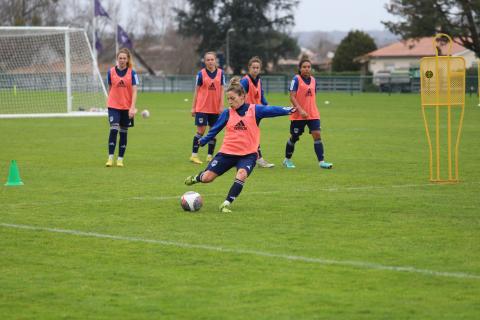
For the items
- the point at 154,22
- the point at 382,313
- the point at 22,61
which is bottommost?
the point at 382,313

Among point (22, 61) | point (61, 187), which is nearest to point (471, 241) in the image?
point (61, 187)

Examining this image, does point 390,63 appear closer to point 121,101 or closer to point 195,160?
point 195,160

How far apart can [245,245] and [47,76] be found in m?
30.0

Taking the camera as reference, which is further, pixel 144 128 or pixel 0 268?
pixel 144 128

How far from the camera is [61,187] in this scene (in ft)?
45.2

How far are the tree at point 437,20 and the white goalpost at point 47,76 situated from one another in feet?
96.8

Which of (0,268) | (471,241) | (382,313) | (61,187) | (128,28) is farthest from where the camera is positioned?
(128,28)

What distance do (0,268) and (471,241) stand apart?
451 centimetres

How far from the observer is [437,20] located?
61781mm

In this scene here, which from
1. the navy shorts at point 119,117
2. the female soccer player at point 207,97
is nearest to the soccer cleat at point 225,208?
the navy shorts at point 119,117

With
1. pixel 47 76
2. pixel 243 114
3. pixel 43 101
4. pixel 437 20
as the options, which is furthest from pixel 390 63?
pixel 243 114

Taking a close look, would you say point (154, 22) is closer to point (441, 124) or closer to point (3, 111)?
point (3, 111)

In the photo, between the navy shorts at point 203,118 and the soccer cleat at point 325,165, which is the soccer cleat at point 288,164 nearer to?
the soccer cleat at point 325,165

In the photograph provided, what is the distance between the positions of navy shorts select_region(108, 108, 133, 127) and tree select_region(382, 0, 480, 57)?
47595mm
